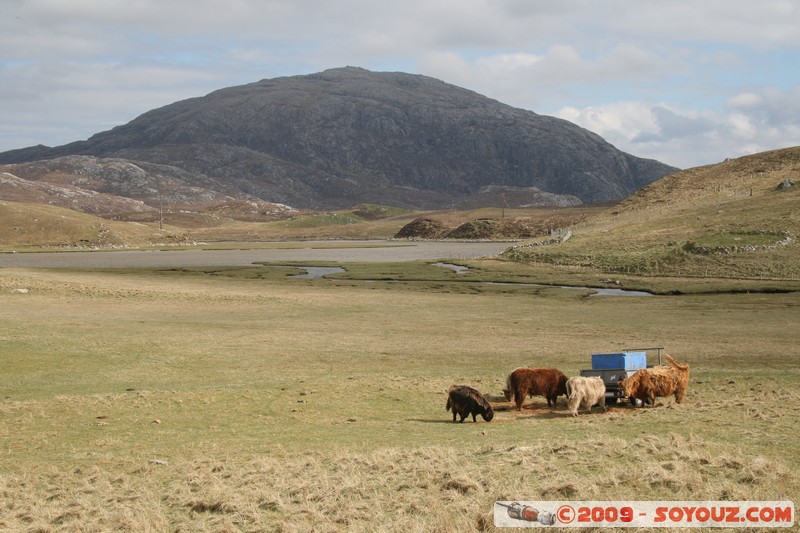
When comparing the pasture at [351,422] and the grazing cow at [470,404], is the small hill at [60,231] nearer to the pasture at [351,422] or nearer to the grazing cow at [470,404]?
the pasture at [351,422]

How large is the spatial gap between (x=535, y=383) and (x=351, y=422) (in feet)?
19.2

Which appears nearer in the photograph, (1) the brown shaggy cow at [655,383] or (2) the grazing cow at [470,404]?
(2) the grazing cow at [470,404]

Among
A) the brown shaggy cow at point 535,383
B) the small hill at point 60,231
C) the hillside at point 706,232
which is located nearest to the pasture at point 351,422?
the brown shaggy cow at point 535,383

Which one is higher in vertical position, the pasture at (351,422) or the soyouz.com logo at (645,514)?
the soyouz.com logo at (645,514)

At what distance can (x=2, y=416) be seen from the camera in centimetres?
2131

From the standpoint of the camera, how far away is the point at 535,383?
22969 millimetres

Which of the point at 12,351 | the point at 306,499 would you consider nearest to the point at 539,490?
the point at 306,499

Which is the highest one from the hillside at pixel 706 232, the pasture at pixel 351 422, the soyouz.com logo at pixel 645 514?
the hillside at pixel 706 232

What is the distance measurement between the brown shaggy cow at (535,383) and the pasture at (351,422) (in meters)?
0.59

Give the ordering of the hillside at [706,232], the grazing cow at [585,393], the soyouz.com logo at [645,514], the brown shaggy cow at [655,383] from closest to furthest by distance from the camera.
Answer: the soyouz.com logo at [645,514] → the grazing cow at [585,393] → the brown shaggy cow at [655,383] → the hillside at [706,232]

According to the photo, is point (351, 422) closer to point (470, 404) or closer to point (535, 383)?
point (470, 404)

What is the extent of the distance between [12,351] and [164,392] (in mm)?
11409

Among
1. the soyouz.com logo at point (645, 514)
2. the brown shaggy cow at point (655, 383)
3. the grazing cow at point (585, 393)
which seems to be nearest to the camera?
the soyouz.com logo at point (645, 514)

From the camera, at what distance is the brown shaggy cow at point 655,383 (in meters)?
22.6
